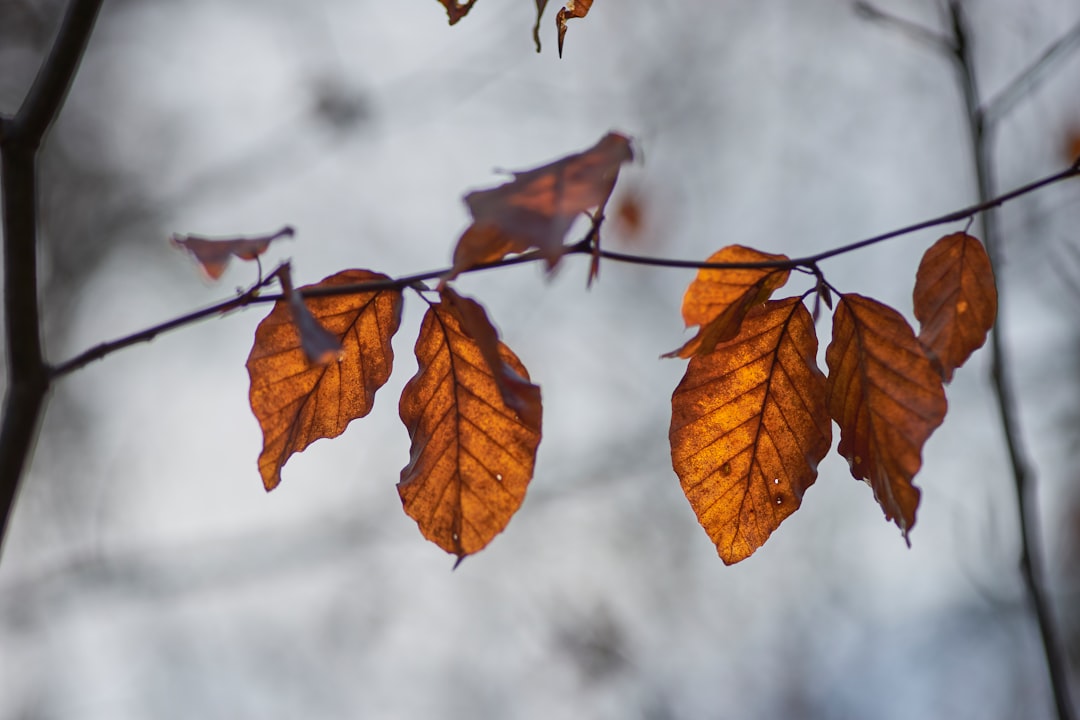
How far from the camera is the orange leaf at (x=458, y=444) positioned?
2.60 ft

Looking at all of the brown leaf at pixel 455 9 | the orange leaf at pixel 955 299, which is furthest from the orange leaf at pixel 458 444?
the orange leaf at pixel 955 299

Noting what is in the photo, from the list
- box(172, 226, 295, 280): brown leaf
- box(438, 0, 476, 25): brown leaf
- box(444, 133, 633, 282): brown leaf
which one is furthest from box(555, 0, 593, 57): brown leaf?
box(172, 226, 295, 280): brown leaf

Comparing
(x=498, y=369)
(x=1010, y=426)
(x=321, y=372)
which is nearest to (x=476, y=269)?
(x=498, y=369)

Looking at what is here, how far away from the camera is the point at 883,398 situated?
29.9 inches

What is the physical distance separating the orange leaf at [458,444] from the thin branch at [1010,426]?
0.64 m

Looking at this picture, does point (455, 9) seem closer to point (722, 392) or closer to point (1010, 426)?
point (722, 392)

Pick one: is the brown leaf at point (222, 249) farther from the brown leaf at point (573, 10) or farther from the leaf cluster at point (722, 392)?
the brown leaf at point (573, 10)

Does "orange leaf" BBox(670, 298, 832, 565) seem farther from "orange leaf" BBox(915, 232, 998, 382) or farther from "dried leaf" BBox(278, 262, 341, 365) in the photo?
"dried leaf" BBox(278, 262, 341, 365)

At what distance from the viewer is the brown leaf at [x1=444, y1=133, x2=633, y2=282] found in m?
0.51

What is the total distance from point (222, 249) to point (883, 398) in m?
0.57

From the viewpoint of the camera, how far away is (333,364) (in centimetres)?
84

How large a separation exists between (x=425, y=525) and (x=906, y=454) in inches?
16.9

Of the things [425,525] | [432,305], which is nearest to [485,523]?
[425,525]

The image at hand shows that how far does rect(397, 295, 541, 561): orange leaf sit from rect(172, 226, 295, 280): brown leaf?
17 cm
